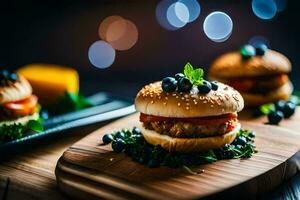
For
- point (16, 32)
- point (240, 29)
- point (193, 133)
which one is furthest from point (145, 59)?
point (193, 133)

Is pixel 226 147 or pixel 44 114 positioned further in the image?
pixel 44 114

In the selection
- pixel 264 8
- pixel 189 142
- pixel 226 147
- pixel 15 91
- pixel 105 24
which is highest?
pixel 264 8

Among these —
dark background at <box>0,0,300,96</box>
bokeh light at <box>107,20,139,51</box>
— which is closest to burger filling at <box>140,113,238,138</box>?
dark background at <box>0,0,300,96</box>

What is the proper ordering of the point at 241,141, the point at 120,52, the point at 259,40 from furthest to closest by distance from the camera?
the point at 120,52
the point at 259,40
the point at 241,141

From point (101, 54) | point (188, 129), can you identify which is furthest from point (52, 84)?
point (188, 129)

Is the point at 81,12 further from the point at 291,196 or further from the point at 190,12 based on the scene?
the point at 291,196

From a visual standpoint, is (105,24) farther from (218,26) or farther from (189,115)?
(189,115)
